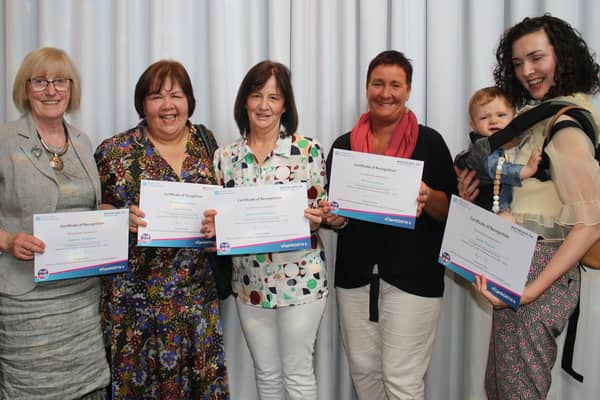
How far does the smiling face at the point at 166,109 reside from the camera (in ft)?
6.94

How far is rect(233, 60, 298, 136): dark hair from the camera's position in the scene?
2150mm

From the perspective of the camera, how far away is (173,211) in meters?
2.04

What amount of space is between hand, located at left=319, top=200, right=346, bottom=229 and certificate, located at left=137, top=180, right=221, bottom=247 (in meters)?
0.46

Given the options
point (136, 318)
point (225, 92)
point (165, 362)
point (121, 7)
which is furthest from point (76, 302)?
point (121, 7)

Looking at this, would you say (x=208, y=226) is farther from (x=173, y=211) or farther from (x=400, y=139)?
(x=400, y=139)

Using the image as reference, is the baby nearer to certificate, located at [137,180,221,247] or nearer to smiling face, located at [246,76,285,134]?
smiling face, located at [246,76,285,134]

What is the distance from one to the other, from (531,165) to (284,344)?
1.26 meters

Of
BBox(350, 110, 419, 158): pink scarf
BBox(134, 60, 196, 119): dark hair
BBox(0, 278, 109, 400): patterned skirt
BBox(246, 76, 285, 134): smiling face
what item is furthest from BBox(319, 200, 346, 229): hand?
BBox(0, 278, 109, 400): patterned skirt

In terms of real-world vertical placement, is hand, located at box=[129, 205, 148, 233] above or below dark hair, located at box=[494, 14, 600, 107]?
below

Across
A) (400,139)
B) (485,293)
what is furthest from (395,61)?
(485,293)

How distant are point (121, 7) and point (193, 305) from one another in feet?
6.07

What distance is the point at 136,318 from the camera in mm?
2088

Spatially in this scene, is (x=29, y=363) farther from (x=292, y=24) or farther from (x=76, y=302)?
(x=292, y=24)

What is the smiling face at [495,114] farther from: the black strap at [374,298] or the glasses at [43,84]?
the glasses at [43,84]
